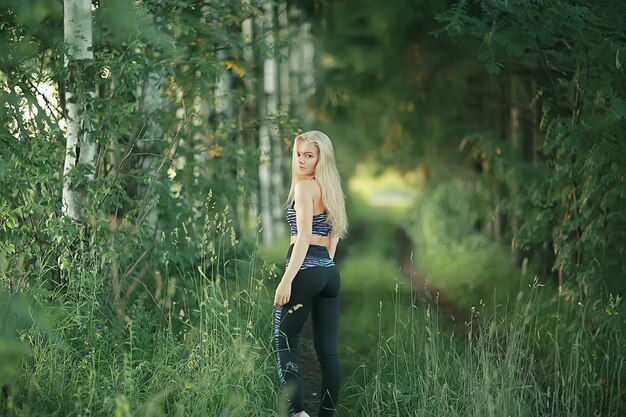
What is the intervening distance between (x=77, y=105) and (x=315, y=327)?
241 cm

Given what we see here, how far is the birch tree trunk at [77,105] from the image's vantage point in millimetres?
6234

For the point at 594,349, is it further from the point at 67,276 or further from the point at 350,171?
the point at 350,171

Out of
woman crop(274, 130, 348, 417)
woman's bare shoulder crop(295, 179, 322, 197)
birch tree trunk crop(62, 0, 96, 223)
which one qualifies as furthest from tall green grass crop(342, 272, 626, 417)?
birch tree trunk crop(62, 0, 96, 223)

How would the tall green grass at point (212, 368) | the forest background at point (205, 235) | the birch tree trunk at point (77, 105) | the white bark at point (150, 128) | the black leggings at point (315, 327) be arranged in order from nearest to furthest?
1. the tall green grass at point (212, 368)
2. the black leggings at point (315, 327)
3. the forest background at point (205, 235)
4. the birch tree trunk at point (77, 105)
5. the white bark at point (150, 128)

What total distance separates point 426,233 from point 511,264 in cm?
751

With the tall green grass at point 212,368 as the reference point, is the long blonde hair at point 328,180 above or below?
above

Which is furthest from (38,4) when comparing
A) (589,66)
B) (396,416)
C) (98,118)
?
(589,66)

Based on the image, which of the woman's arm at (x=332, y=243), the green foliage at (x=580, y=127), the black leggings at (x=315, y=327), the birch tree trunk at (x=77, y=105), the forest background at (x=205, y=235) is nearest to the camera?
the black leggings at (x=315, y=327)

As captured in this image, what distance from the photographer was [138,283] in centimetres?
698

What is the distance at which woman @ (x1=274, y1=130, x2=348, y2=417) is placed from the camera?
5320 mm

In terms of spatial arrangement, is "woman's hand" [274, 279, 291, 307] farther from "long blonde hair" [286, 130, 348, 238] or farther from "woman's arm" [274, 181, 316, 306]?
"long blonde hair" [286, 130, 348, 238]

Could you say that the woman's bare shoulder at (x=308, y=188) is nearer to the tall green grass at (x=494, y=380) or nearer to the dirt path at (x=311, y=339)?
the dirt path at (x=311, y=339)

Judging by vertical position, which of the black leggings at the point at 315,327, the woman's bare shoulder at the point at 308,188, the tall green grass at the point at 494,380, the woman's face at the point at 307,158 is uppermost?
the woman's face at the point at 307,158

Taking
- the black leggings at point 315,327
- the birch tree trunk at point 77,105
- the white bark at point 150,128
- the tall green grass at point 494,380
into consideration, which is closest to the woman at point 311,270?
the black leggings at point 315,327
